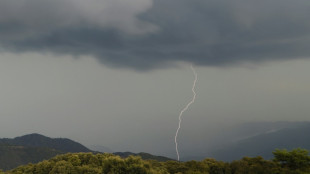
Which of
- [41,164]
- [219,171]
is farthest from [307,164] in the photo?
[41,164]

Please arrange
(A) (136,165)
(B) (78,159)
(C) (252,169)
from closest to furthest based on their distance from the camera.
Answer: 1. (A) (136,165)
2. (B) (78,159)
3. (C) (252,169)

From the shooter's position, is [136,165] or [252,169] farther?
[252,169]

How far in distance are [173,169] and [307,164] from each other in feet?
106

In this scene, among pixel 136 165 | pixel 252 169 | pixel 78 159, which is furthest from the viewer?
pixel 252 169

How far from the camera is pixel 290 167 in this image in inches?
3140

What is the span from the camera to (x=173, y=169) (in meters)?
80.8

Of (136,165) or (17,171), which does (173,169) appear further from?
(17,171)

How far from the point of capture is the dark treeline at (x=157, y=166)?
212ft

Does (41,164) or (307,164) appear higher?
(307,164)

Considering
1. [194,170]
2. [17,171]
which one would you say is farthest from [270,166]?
[17,171]

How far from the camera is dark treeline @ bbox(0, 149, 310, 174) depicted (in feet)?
212

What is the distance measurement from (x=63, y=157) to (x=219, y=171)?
36761 mm

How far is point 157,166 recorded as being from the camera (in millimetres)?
79562

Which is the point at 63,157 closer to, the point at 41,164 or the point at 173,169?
the point at 41,164
